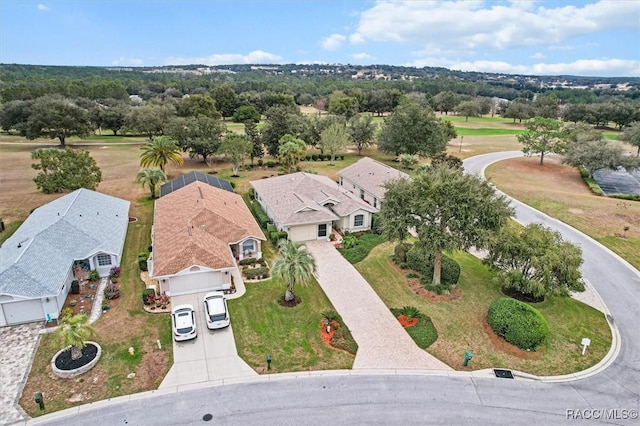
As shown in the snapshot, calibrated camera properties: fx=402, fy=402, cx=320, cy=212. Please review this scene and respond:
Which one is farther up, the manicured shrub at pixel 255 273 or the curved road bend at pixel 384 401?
the manicured shrub at pixel 255 273

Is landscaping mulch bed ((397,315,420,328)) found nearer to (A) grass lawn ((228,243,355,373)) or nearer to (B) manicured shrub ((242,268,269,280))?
(A) grass lawn ((228,243,355,373))

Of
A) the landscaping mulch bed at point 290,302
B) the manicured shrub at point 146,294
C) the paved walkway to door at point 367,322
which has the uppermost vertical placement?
the manicured shrub at point 146,294

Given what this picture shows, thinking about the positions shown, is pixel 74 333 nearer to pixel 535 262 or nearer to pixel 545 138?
pixel 535 262

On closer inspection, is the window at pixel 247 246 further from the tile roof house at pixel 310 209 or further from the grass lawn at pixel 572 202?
the grass lawn at pixel 572 202

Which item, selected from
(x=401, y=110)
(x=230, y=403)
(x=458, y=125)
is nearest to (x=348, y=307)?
(x=230, y=403)

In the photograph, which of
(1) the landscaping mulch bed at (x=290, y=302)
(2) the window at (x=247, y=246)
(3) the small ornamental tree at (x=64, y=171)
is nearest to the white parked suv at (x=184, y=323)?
(1) the landscaping mulch bed at (x=290, y=302)

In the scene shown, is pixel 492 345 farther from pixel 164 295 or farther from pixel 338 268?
pixel 164 295
